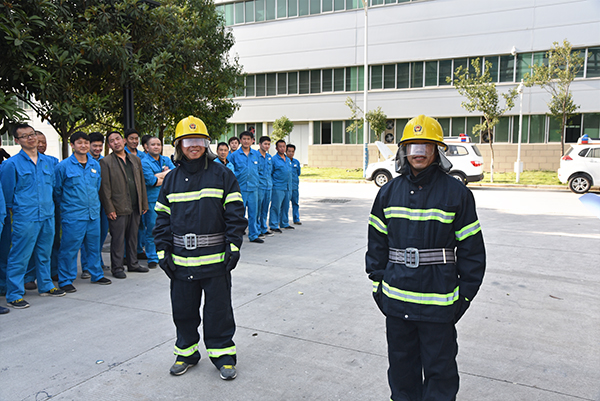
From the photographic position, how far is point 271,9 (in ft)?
106

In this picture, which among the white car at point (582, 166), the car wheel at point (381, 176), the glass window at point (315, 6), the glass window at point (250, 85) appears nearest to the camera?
the white car at point (582, 166)

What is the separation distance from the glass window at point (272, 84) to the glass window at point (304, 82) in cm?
185

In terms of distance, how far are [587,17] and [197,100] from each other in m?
21.9

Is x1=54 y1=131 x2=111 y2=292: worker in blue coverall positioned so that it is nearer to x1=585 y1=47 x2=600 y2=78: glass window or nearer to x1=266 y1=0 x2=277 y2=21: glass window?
x1=585 y1=47 x2=600 y2=78: glass window

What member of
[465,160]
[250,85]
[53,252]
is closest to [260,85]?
[250,85]

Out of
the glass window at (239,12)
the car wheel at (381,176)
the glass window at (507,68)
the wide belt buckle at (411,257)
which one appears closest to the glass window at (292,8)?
the glass window at (239,12)

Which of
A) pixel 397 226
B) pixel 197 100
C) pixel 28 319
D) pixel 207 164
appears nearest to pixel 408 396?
pixel 397 226

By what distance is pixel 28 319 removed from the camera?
507cm

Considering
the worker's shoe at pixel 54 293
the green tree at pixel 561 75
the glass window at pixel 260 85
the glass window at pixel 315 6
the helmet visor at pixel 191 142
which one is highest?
the glass window at pixel 315 6

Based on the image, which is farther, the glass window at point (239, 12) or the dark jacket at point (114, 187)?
the glass window at point (239, 12)

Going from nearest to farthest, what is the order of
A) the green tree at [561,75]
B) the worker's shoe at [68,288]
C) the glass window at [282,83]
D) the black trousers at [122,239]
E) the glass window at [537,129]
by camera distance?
1. the worker's shoe at [68,288]
2. the black trousers at [122,239]
3. the green tree at [561,75]
4. the glass window at [537,129]
5. the glass window at [282,83]

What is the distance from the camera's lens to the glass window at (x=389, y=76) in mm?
29297

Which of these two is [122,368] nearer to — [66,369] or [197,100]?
[66,369]

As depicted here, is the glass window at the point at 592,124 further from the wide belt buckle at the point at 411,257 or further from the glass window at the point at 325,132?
the wide belt buckle at the point at 411,257
